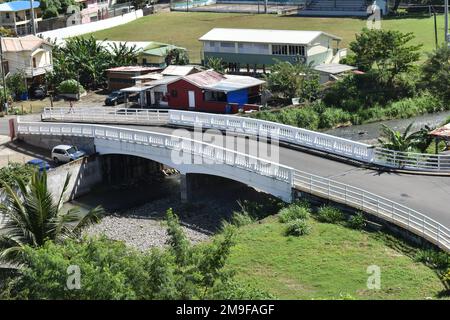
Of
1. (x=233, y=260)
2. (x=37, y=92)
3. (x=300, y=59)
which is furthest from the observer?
(x=300, y=59)

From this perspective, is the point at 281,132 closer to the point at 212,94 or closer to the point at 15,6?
the point at 212,94

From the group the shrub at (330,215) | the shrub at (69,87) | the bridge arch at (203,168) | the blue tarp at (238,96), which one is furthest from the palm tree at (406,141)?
the shrub at (69,87)

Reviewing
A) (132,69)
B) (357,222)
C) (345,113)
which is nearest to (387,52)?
(345,113)

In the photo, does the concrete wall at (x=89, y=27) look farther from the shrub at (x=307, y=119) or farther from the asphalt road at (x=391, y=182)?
the asphalt road at (x=391, y=182)

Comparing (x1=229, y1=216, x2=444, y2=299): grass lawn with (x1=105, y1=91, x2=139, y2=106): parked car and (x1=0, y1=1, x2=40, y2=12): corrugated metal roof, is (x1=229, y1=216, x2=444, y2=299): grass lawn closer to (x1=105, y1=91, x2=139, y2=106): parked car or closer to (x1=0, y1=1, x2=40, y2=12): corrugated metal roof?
(x1=105, y1=91, x2=139, y2=106): parked car

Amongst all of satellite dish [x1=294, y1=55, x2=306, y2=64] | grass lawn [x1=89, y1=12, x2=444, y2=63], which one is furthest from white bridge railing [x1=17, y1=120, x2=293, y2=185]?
grass lawn [x1=89, y1=12, x2=444, y2=63]

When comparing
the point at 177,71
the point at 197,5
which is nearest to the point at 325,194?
the point at 177,71
